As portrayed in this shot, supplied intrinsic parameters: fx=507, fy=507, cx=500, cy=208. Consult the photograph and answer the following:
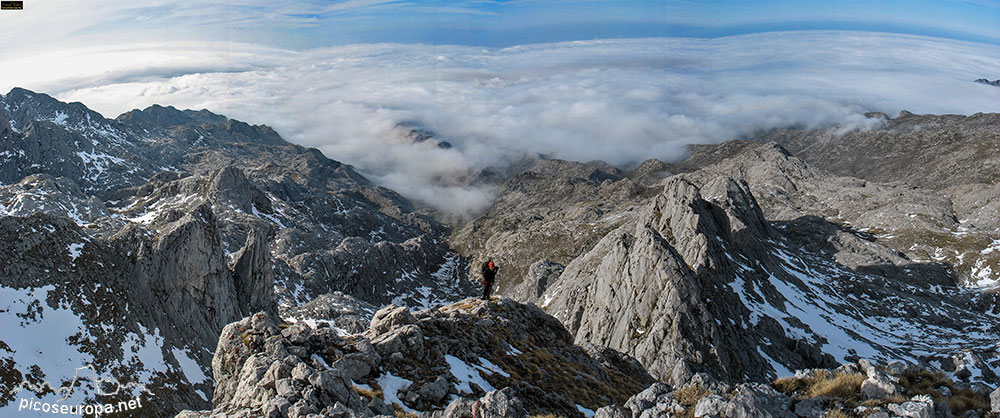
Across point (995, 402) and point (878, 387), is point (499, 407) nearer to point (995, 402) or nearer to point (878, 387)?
point (878, 387)

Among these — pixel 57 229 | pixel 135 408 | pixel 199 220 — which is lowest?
pixel 135 408

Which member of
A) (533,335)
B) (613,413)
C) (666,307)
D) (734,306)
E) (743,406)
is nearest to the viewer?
(743,406)

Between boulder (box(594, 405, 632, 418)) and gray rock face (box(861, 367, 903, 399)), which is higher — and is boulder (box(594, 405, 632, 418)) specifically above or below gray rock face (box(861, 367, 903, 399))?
below

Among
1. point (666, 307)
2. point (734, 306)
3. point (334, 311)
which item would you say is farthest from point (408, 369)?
point (334, 311)

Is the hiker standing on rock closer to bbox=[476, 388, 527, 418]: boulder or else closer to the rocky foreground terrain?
the rocky foreground terrain

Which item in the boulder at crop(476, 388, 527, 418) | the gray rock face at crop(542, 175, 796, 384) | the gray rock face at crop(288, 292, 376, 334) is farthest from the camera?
the gray rock face at crop(288, 292, 376, 334)

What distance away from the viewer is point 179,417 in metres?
21.1

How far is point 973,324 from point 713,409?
168392mm

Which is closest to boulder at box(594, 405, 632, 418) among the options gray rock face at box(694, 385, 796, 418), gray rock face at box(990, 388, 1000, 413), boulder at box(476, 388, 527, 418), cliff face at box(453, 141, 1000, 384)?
gray rock face at box(694, 385, 796, 418)

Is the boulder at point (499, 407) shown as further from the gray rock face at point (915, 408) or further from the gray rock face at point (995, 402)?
the gray rock face at point (995, 402)

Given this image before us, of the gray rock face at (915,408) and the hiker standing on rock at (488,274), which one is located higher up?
the gray rock face at (915,408)

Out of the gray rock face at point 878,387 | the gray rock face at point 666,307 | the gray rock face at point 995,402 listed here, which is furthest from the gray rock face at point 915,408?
the gray rock face at point 666,307

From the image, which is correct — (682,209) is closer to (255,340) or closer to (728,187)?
(728,187)

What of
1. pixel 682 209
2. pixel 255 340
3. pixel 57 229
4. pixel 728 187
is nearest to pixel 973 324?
pixel 728 187
